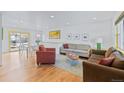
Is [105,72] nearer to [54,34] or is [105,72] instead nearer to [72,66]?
[72,66]

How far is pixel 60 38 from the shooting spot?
8234mm

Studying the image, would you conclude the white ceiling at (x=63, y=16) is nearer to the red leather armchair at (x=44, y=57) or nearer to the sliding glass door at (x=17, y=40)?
the red leather armchair at (x=44, y=57)

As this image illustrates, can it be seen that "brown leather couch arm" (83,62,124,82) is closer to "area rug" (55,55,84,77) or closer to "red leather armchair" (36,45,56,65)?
"area rug" (55,55,84,77)

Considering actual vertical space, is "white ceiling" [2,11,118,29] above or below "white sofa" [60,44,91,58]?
above

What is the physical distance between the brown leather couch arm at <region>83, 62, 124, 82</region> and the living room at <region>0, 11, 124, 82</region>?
118 cm

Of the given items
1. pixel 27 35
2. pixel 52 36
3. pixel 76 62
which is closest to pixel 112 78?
pixel 76 62

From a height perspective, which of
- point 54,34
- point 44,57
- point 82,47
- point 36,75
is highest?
point 54,34

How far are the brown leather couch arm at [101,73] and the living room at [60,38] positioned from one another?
118 centimetres

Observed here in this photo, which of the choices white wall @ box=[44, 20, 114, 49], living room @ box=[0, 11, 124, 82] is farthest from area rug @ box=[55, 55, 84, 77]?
white wall @ box=[44, 20, 114, 49]

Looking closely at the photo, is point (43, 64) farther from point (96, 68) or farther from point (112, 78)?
point (112, 78)

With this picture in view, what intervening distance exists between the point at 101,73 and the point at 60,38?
242 inches

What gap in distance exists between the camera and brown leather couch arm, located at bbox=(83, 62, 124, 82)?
1.99 m

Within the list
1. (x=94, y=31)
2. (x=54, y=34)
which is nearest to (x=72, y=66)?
(x=94, y=31)
